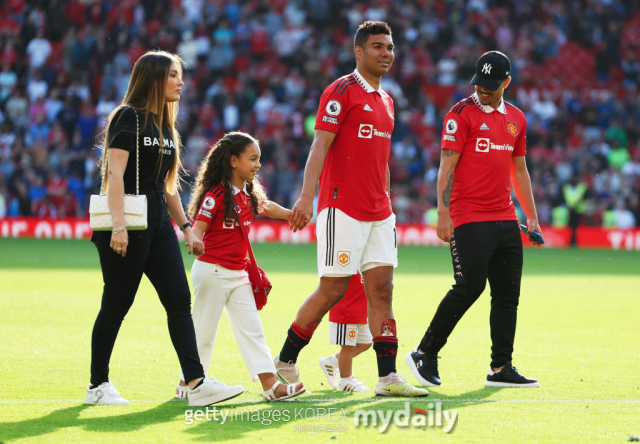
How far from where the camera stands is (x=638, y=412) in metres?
5.42

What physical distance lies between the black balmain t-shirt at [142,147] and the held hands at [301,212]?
87 centimetres

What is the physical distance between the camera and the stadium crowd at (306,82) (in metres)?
25.3

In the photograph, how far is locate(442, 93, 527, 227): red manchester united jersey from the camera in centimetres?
673

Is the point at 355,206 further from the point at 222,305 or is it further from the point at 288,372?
the point at 288,372

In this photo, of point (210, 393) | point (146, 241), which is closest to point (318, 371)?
point (210, 393)

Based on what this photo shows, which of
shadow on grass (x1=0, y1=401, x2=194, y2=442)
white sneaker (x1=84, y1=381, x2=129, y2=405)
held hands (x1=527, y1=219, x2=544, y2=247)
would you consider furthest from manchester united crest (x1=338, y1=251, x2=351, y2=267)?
held hands (x1=527, y1=219, x2=544, y2=247)

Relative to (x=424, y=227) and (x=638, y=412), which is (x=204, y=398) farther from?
(x=424, y=227)

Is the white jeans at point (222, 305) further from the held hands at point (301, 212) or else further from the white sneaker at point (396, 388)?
the white sneaker at point (396, 388)

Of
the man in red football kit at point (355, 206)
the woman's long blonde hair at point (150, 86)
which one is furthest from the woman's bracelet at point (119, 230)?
the man in red football kit at point (355, 206)

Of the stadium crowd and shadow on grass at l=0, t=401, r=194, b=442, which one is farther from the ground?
the stadium crowd

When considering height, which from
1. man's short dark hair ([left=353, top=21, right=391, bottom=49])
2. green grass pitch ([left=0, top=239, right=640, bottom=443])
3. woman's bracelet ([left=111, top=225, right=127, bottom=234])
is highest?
man's short dark hair ([left=353, top=21, right=391, bottom=49])

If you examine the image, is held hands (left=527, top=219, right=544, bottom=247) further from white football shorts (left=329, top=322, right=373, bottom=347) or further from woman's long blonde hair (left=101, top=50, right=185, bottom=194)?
woman's long blonde hair (left=101, top=50, right=185, bottom=194)

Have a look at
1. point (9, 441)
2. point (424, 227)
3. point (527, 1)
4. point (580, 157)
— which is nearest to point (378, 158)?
point (9, 441)

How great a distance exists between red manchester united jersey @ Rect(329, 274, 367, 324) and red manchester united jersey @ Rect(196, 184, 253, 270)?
0.87 metres
